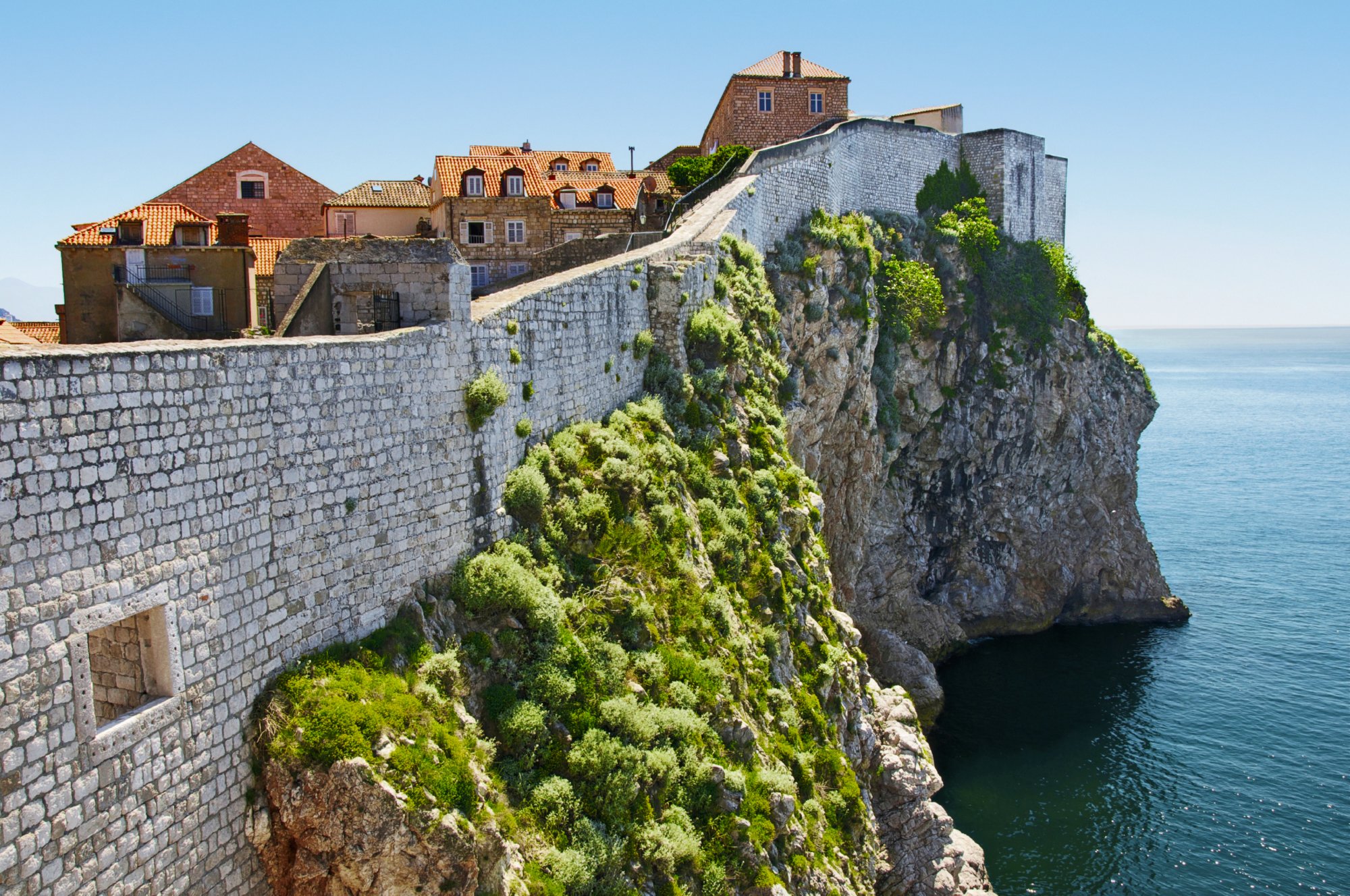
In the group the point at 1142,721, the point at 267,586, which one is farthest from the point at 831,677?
the point at 1142,721

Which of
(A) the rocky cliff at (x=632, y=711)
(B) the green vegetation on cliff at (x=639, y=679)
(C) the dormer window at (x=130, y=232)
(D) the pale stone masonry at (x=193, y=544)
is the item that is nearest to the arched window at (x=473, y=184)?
(A) the rocky cliff at (x=632, y=711)

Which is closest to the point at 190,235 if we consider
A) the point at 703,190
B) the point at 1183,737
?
the point at 703,190

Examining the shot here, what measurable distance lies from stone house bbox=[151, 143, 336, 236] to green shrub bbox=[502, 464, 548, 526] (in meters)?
27.0

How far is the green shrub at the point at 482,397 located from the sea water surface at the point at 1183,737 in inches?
873

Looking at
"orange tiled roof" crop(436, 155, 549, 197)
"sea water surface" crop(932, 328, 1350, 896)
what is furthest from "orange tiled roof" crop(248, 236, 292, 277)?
"sea water surface" crop(932, 328, 1350, 896)

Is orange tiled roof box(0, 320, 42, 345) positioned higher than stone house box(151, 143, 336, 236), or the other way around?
stone house box(151, 143, 336, 236)

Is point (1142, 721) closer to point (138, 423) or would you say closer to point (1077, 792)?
point (1077, 792)

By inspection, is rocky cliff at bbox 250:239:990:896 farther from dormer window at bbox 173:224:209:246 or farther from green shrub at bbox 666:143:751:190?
green shrub at bbox 666:143:751:190

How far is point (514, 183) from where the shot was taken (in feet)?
128

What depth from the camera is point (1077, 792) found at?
35281 millimetres

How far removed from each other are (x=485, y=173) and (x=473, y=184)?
84cm

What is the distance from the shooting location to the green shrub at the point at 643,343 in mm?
→ 24764

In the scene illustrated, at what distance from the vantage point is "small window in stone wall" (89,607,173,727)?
1085 cm

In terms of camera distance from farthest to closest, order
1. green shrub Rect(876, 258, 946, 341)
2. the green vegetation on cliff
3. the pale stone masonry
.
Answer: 1. green shrub Rect(876, 258, 946, 341)
2. the green vegetation on cliff
3. the pale stone masonry
